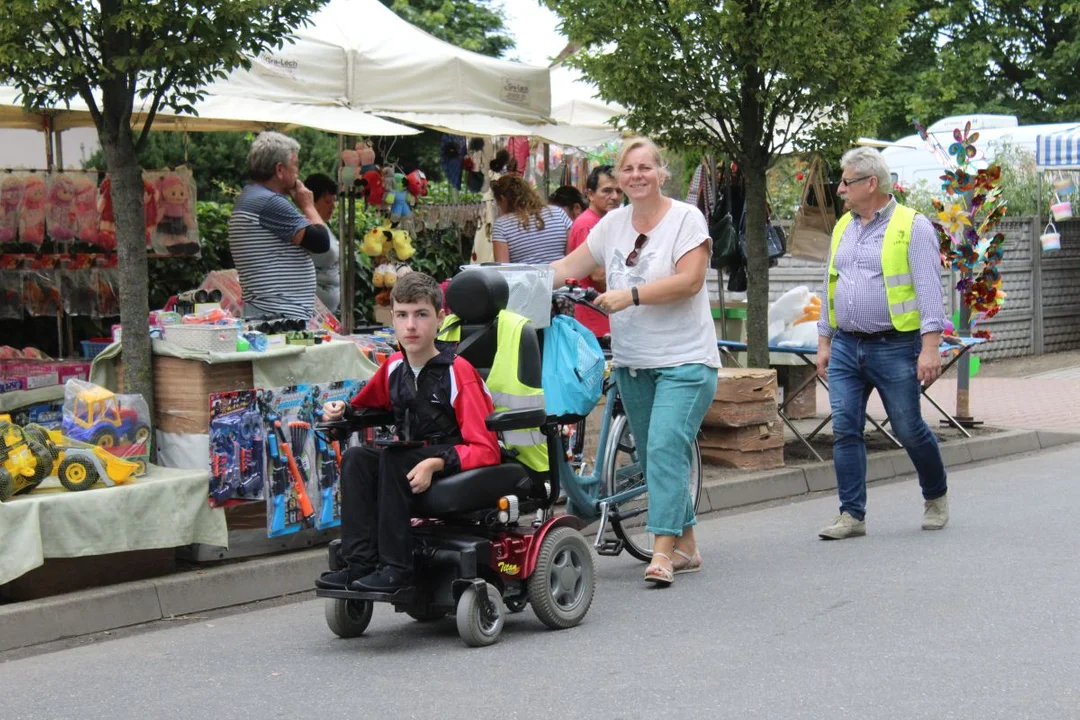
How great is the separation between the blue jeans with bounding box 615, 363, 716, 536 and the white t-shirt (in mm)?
77

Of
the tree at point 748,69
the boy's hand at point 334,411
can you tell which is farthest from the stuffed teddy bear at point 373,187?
the boy's hand at point 334,411

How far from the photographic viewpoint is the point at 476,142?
12.2 metres

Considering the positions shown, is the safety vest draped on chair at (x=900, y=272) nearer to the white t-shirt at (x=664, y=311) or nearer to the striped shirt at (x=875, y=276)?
the striped shirt at (x=875, y=276)

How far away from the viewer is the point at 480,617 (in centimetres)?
536

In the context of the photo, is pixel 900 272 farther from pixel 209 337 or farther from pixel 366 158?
pixel 366 158

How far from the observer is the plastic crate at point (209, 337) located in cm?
677

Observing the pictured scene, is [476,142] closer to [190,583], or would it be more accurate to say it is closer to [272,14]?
[272,14]

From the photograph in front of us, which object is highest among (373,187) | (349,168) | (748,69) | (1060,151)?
(748,69)

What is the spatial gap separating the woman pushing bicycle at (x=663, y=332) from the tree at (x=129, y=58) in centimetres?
198

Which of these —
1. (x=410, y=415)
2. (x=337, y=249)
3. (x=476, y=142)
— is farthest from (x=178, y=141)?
(x=410, y=415)

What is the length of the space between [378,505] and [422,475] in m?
0.22

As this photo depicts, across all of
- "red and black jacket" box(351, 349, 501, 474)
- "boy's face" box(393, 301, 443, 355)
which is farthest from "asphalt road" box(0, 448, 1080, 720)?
"boy's face" box(393, 301, 443, 355)

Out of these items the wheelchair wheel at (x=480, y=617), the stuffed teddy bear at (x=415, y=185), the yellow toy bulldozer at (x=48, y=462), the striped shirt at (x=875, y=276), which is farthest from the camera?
the stuffed teddy bear at (x=415, y=185)

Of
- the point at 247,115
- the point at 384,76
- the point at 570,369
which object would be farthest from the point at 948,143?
the point at 570,369
